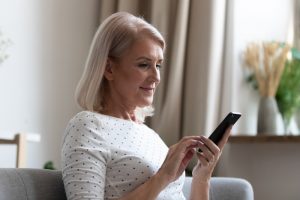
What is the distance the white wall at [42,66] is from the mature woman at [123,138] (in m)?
1.04

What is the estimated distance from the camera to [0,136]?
2.30 m

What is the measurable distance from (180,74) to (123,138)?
45.6 inches

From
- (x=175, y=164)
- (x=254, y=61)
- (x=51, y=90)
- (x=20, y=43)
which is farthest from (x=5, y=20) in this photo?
(x=175, y=164)

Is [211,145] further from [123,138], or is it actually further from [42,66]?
[42,66]

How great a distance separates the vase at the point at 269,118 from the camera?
7.44 ft

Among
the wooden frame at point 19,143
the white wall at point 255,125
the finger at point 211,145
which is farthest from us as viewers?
the white wall at point 255,125

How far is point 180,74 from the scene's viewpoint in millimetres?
2404

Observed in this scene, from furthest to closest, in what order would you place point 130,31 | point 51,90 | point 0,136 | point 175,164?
point 51,90
point 0,136
point 130,31
point 175,164

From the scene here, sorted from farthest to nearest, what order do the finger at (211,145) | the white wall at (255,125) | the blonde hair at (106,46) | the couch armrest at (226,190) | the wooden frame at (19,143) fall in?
the white wall at (255,125)
the wooden frame at (19,143)
the couch armrest at (226,190)
the blonde hair at (106,46)
the finger at (211,145)

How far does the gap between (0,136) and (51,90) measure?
35cm

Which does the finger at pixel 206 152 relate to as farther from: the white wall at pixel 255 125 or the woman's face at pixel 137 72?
the white wall at pixel 255 125

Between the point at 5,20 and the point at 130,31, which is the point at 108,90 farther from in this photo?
the point at 5,20

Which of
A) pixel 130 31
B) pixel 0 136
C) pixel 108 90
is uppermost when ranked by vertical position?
pixel 130 31

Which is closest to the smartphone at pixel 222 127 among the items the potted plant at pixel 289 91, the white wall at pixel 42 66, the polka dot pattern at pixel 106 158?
the polka dot pattern at pixel 106 158
